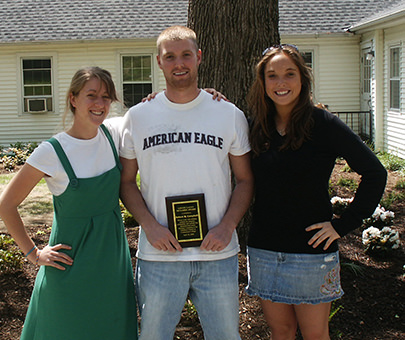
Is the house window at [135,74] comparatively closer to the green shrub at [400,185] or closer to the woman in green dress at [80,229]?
the green shrub at [400,185]

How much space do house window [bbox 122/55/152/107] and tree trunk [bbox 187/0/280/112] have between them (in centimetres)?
1065

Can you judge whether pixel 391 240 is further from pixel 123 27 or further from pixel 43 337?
pixel 123 27

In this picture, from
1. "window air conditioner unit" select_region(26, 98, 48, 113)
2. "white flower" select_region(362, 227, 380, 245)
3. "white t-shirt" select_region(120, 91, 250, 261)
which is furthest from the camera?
"window air conditioner unit" select_region(26, 98, 48, 113)

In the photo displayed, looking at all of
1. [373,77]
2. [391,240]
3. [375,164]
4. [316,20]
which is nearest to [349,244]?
[391,240]

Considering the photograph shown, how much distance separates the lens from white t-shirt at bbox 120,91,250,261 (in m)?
2.65

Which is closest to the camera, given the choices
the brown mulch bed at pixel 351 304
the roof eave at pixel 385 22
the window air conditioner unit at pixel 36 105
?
the brown mulch bed at pixel 351 304

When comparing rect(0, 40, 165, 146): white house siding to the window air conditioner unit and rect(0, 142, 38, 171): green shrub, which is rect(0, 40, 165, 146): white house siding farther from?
rect(0, 142, 38, 171): green shrub

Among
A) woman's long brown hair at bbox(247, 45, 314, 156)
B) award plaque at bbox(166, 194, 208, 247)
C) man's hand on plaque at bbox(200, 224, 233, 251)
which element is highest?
woman's long brown hair at bbox(247, 45, 314, 156)

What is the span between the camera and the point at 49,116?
15.1 m

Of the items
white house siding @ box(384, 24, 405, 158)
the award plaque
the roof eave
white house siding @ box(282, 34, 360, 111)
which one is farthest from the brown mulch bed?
white house siding @ box(282, 34, 360, 111)

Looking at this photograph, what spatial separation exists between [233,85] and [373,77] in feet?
32.1

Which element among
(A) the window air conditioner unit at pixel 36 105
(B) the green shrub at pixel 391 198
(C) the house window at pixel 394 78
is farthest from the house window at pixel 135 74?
(B) the green shrub at pixel 391 198

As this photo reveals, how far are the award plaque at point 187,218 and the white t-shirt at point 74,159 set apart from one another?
0.41 metres

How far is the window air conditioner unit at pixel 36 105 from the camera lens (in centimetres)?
1498
